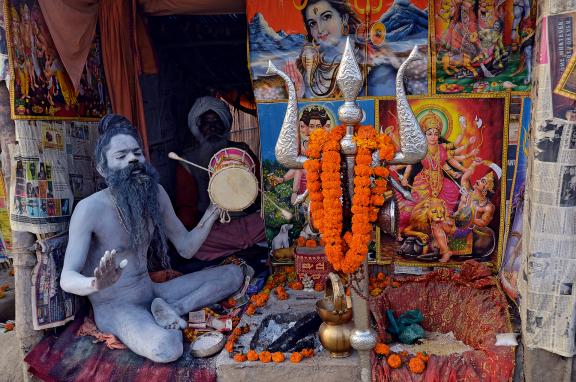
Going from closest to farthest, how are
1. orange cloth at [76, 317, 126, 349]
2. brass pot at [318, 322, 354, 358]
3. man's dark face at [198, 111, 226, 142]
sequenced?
brass pot at [318, 322, 354, 358] → orange cloth at [76, 317, 126, 349] → man's dark face at [198, 111, 226, 142]

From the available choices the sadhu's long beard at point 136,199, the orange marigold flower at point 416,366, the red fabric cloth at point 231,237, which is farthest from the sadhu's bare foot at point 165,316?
the orange marigold flower at point 416,366

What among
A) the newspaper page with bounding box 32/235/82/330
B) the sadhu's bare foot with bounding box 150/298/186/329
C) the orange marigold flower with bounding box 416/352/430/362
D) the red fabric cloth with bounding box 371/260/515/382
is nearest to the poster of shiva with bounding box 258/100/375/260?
the red fabric cloth with bounding box 371/260/515/382

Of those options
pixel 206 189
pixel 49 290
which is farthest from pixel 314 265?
pixel 49 290

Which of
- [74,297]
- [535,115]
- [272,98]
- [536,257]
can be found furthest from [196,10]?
[536,257]

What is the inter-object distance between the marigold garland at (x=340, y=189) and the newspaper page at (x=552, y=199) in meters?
0.98

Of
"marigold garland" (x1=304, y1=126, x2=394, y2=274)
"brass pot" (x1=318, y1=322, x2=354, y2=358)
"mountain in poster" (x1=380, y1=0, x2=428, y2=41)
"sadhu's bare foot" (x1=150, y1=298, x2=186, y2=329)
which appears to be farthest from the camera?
"mountain in poster" (x1=380, y1=0, x2=428, y2=41)

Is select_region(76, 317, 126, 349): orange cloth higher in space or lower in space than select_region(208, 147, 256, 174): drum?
lower

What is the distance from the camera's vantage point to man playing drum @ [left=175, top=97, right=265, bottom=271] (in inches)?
234

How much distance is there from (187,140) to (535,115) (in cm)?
501

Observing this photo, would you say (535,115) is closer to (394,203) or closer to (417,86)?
(394,203)

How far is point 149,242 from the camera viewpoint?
4.48 metres

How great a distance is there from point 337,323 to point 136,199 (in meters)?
1.96

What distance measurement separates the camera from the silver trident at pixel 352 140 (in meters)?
3.09

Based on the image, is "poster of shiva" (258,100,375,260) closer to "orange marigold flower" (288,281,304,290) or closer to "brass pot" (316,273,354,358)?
"orange marigold flower" (288,281,304,290)
